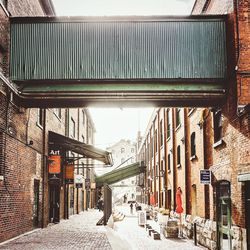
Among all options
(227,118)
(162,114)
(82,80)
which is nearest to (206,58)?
(227,118)

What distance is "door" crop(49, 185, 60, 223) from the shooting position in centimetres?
2410

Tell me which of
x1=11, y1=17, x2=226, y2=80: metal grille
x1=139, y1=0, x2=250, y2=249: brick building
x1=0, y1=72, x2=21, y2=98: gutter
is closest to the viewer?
x1=139, y1=0, x2=250, y2=249: brick building

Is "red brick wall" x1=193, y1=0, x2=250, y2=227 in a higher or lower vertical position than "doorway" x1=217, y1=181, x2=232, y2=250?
higher

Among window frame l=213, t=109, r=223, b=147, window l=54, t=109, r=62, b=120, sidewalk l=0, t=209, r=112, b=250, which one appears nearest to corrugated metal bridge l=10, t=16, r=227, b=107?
window frame l=213, t=109, r=223, b=147

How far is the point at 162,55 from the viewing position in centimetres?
1438

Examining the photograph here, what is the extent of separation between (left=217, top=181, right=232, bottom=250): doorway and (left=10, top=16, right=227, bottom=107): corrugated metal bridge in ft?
9.91

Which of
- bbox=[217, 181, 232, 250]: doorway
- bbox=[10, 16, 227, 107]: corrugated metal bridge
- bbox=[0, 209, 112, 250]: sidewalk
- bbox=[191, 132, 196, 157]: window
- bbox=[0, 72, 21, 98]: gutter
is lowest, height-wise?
bbox=[0, 209, 112, 250]: sidewalk

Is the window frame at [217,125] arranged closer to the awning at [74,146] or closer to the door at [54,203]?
the awning at [74,146]

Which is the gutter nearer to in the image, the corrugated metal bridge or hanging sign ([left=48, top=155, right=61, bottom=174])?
the corrugated metal bridge

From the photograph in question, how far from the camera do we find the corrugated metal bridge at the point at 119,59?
556 inches

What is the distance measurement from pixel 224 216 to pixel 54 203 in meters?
12.7

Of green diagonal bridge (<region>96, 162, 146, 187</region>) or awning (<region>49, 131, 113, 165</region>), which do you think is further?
green diagonal bridge (<region>96, 162, 146, 187</region>)

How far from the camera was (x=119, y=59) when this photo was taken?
1442 centimetres

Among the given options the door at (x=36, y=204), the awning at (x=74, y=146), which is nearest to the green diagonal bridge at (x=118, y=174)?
the awning at (x=74, y=146)
